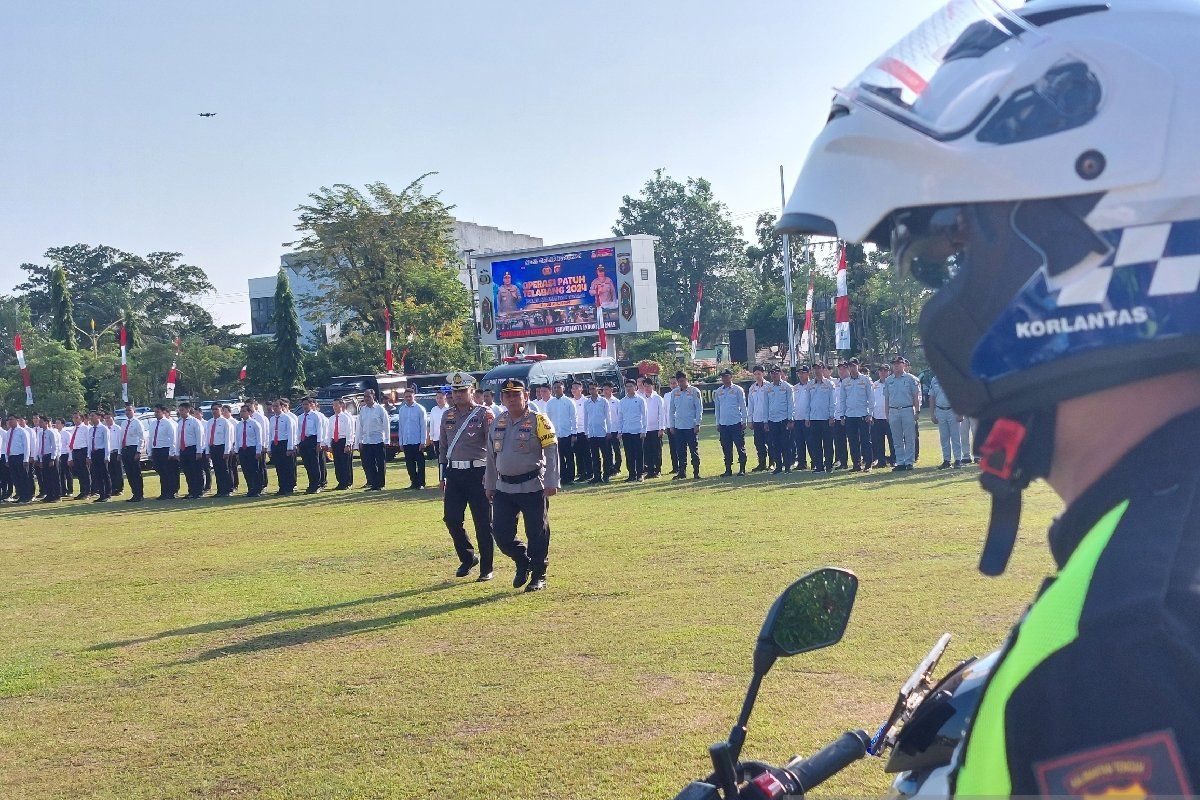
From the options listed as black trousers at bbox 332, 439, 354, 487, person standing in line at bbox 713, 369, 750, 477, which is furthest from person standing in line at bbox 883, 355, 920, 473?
black trousers at bbox 332, 439, 354, 487

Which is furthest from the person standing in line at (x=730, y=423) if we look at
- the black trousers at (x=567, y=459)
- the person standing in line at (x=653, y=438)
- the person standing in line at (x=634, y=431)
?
the black trousers at (x=567, y=459)

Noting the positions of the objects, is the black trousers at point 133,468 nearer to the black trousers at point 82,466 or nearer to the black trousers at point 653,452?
the black trousers at point 82,466

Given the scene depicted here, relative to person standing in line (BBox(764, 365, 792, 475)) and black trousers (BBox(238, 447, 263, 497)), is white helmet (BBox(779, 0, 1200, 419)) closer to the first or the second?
person standing in line (BBox(764, 365, 792, 475))

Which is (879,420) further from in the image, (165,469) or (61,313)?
(61,313)

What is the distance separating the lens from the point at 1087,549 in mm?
1114

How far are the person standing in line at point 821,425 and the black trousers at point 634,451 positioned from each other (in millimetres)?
3360

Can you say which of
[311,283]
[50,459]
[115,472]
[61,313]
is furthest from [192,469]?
[311,283]

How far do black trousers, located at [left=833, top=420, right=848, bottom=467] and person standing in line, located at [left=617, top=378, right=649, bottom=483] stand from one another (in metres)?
3.73

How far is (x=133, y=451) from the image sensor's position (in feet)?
73.9

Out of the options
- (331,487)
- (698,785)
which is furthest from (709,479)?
(698,785)

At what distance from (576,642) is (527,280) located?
32814 millimetres

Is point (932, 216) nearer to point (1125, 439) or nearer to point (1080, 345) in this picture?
point (1080, 345)

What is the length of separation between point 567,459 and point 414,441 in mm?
3156

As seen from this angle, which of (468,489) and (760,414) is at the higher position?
(760,414)
